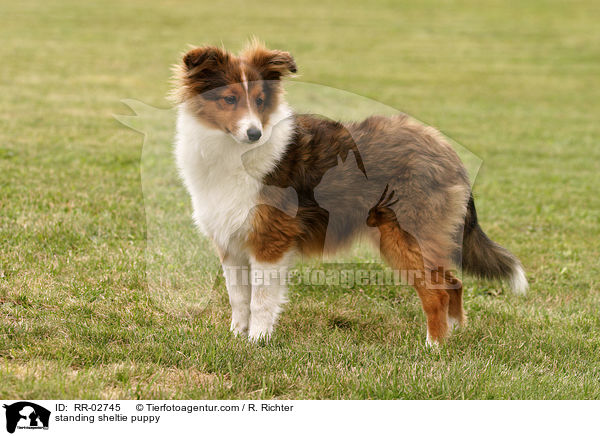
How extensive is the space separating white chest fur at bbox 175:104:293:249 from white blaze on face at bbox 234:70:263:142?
8.0 inches

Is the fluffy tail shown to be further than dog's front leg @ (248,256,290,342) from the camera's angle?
Yes

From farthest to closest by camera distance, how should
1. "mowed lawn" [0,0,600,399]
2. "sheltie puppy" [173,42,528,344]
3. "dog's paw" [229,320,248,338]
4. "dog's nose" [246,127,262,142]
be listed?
1. "dog's paw" [229,320,248,338]
2. "sheltie puppy" [173,42,528,344]
3. "dog's nose" [246,127,262,142]
4. "mowed lawn" [0,0,600,399]

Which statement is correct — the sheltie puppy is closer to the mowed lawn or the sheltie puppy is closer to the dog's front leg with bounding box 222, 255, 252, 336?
the dog's front leg with bounding box 222, 255, 252, 336

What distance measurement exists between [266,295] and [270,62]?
1.61 m

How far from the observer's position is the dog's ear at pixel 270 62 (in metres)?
4.63

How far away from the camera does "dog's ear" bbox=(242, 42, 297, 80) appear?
4.63m

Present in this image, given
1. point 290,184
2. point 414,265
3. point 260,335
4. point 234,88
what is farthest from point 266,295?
point 234,88

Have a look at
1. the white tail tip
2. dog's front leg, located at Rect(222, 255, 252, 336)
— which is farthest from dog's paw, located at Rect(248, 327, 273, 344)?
the white tail tip

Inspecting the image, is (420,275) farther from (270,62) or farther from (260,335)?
(270,62)

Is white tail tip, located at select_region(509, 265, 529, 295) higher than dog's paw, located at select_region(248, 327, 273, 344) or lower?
higher

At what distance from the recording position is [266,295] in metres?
4.71

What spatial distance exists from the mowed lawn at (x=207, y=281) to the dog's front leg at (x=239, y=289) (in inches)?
4.9
